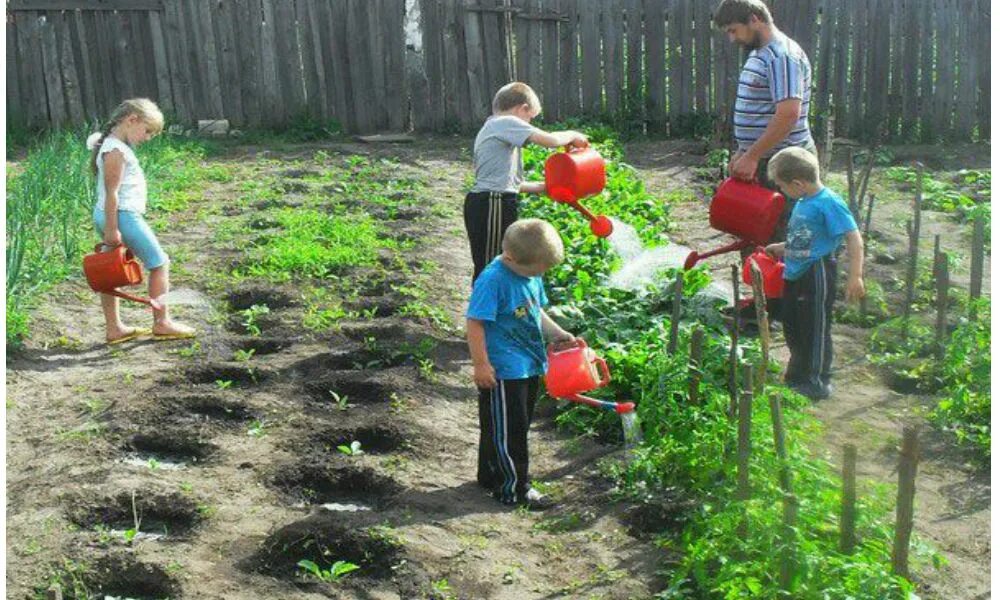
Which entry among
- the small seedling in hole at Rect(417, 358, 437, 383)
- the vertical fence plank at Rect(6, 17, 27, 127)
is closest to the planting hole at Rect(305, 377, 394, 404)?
the small seedling in hole at Rect(417, 358, 437, 383)

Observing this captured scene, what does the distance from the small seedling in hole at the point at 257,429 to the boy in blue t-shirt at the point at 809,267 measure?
6.95 feet

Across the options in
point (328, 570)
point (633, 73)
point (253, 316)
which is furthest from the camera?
point (633, 73)

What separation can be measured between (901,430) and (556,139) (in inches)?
77.5

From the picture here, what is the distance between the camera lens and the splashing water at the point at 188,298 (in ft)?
25.1

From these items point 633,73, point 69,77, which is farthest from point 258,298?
point 69,77

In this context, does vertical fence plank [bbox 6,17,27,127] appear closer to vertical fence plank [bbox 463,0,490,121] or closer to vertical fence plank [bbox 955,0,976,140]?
vertical fence plank [bbox 463,0,490,121]

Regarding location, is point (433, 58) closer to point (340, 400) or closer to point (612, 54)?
point (612, 54)

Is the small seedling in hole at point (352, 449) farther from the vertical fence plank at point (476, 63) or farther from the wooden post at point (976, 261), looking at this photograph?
the vertical fence plank at point (476, 63)

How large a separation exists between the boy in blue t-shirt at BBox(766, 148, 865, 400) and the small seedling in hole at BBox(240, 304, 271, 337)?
2.57 m

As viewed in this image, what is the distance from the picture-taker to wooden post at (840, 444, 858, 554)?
3871mm

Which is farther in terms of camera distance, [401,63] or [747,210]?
[401,63]

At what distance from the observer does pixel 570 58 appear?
44.6ft

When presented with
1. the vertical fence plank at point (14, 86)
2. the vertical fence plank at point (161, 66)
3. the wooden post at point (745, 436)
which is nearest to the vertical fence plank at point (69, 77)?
the vertical fence plank at point (14, 86)

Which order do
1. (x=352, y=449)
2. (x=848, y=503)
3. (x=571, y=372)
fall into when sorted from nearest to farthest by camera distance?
(x=848, y=503), (x=571, y=372), (x=352, y=449)
